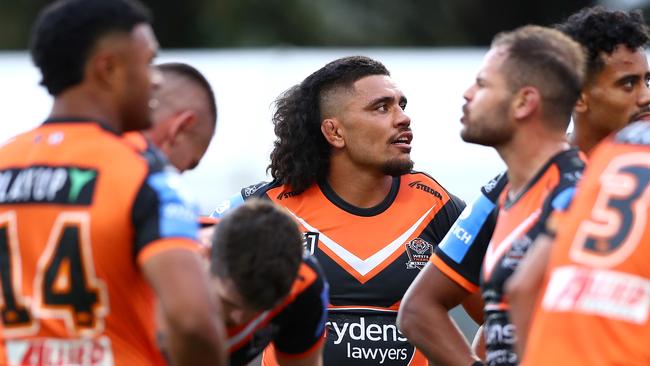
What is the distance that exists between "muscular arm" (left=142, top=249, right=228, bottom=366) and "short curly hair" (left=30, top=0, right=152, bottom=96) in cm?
79

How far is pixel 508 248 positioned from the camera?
201 inches

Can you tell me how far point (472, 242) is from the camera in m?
5.81

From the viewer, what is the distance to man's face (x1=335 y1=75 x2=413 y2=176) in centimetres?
729

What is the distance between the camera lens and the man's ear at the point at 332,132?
746 cm

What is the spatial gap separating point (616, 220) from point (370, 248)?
297 centimetres

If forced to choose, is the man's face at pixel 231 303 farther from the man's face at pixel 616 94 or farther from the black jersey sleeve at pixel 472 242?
the man's face at pixel 616 94

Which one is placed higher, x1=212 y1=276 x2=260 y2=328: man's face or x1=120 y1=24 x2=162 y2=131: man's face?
x1=120 y1=24 x2=162 y2=131: man's face

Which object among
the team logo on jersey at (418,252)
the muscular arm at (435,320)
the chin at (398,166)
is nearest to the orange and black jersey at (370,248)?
the team logo on jersey at (418,252)

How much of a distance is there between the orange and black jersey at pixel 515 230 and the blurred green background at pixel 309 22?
58.7ft

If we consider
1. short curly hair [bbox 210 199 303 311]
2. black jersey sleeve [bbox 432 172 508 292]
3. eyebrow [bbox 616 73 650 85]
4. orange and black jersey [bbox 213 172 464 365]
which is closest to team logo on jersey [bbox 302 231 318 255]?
orange and black jersey [bbox 213 172 464 365]

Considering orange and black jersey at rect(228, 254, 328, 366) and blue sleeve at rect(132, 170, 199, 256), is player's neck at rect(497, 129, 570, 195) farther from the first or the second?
blue sleeve at rect(132, 170, 199, 256)

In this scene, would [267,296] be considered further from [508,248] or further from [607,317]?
[607,317]

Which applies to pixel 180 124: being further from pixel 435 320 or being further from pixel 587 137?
pixel 587 137

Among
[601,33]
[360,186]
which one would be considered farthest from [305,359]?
[601,33]
